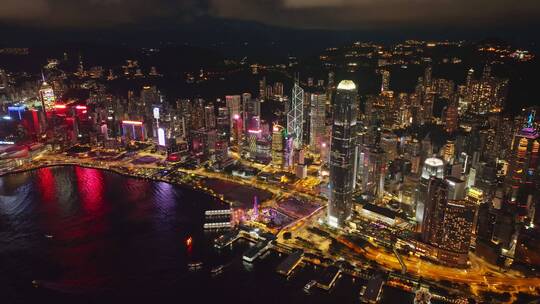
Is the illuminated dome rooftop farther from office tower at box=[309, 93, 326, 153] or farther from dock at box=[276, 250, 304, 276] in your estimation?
office tower at box=[309, 93, 326, 153]

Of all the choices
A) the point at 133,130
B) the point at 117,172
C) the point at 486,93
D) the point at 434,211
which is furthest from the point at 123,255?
the point at 486,93

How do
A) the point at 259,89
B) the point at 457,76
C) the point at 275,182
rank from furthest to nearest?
1. the point at 259,89
2. the point at 457,76
3. the point at 275,182

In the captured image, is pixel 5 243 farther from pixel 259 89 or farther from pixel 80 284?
pixel 259 89

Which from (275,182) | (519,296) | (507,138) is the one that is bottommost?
(519,296)

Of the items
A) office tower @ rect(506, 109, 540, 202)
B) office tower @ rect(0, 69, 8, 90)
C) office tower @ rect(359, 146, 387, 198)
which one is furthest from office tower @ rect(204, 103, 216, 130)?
office tower @ rect(0, 69, 8, 90)

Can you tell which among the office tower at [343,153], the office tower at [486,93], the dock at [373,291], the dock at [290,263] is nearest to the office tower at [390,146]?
the office tower at [343,153]

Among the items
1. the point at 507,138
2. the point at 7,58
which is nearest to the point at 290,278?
the point at 507,138

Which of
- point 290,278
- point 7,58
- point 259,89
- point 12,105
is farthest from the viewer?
point 7,58
